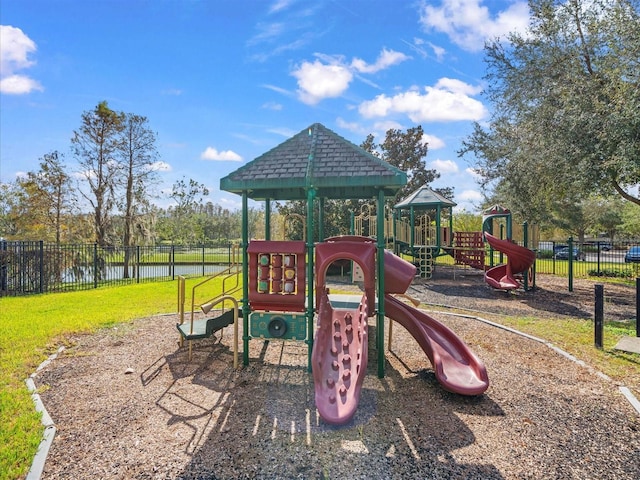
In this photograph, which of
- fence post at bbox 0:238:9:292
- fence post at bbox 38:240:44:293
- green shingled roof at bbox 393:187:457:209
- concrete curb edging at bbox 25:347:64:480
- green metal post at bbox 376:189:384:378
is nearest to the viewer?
concrete curb edging at bbox 25:347:64:480

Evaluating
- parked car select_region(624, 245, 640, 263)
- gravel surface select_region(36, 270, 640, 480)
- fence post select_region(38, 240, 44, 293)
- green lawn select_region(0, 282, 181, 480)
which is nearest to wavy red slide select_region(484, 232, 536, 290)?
gravel surface select_region(36, 270, 640, 480)

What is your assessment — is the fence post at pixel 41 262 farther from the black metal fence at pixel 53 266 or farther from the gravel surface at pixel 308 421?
the gravel surface at pixel 308 421

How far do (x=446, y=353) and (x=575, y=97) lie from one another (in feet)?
29.2

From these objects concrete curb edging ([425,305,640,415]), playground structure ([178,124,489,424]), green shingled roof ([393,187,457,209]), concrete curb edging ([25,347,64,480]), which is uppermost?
green shingled roof ([393,187,457,209])

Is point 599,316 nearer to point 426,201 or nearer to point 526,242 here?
point 526,242

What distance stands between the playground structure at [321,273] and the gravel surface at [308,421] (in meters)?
0.52

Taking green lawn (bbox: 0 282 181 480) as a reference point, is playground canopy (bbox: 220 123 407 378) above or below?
above

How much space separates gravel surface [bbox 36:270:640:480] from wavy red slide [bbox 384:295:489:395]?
0.66 feet

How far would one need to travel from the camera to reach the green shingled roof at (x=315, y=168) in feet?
15.8

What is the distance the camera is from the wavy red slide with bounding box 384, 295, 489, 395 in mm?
4309

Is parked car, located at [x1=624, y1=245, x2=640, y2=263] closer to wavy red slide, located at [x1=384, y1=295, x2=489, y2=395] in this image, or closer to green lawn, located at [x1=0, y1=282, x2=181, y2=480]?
wavy red slide, located at [x1=384, y1=295, x2=489, y2=395]

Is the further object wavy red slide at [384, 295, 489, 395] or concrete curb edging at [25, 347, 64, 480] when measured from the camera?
wavy red slide at [384, 295, 489, 395]

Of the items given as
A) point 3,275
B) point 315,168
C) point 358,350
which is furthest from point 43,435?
point 3,275

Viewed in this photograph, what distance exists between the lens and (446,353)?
15.9ft
